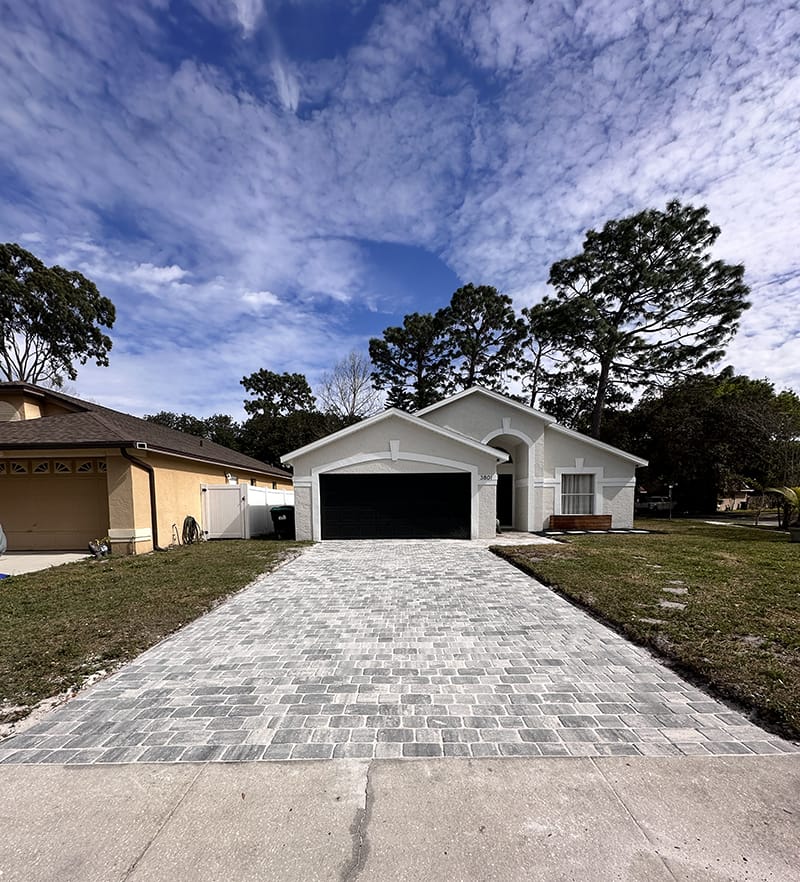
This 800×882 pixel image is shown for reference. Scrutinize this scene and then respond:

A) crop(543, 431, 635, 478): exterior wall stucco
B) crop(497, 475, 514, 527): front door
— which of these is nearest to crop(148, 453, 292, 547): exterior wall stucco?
crop(497, 475, 514, 527): front door

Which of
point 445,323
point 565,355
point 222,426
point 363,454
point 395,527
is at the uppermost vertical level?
point 445,323

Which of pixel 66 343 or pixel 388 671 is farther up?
pixel 66 343

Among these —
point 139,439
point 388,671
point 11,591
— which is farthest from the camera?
point 139,439

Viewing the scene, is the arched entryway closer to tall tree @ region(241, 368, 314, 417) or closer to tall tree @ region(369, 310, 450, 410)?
tall tree @ region(369, 310, 450, 410)

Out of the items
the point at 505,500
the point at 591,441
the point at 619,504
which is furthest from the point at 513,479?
the point at 619,504

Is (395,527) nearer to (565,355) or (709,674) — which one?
(709,674)

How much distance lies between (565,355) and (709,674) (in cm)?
2571

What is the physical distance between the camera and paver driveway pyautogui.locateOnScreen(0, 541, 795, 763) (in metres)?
2.85

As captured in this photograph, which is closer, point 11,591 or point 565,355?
point 11,591

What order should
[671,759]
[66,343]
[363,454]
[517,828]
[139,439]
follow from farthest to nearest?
[66,343]
[363,454]
[139,439]
[671,759]
[517,828]

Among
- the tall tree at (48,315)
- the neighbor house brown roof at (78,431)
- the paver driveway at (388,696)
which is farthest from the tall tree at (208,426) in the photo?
the paver driveway at (388,696)

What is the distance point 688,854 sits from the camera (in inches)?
77.6

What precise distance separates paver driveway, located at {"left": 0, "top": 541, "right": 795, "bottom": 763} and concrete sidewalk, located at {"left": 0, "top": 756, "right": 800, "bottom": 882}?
18 cm

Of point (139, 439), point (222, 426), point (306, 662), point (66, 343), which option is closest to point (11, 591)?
point (139, 439)
